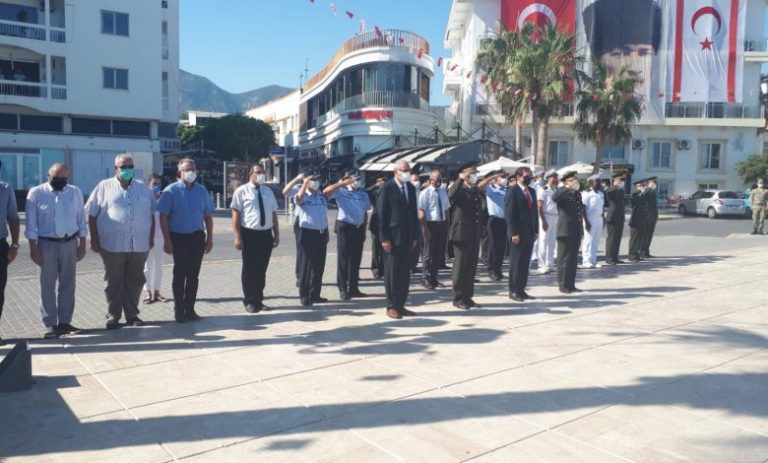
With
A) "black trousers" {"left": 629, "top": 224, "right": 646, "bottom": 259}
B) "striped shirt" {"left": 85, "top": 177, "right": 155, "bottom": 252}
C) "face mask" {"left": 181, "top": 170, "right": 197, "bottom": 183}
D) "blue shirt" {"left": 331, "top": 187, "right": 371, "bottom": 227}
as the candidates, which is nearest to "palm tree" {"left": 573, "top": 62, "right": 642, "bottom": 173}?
"black trousers" {"left": 629, "top": 224, "right": 646, "bottom": 259}

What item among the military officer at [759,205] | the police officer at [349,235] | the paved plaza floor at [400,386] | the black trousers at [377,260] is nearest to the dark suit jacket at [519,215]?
the paved plaza floor at [400,386]

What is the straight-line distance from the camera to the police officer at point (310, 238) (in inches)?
332

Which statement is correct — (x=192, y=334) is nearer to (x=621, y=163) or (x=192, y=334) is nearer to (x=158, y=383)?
(x=158, y=383)

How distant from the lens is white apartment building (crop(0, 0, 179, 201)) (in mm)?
30844

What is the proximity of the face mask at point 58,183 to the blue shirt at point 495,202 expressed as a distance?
22.6ft

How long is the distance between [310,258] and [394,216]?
1.48 meters

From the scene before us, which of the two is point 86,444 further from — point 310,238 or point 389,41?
point 389,41

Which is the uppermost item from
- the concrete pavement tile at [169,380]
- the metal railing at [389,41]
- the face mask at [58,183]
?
the metal railing at [389,41]

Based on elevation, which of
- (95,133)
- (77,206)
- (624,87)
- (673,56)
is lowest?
(77,206)

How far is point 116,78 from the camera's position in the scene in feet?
107

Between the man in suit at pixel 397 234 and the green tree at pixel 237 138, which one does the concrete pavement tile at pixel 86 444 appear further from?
the green tree at pixel 237 138

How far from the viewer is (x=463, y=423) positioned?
434 cm

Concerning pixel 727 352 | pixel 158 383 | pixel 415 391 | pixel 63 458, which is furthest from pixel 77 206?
pixel 727 352

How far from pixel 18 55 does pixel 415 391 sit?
34387 millimetres
